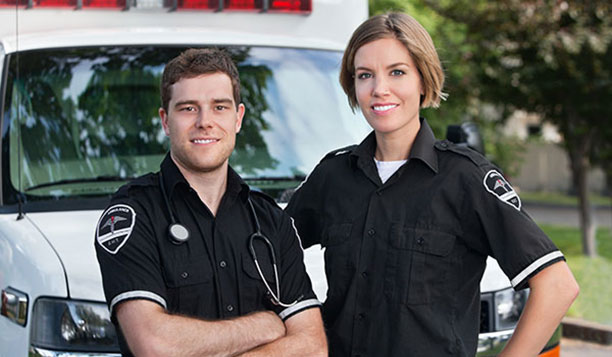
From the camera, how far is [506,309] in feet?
12.3

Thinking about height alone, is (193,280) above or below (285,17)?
below

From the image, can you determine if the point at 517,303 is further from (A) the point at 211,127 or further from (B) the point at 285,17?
(B) the point at 285,17

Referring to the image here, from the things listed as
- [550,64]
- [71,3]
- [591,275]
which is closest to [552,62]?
[550,64]

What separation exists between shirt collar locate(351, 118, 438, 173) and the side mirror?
5.52 feet

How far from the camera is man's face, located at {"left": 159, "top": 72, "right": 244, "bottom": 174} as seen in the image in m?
2.66

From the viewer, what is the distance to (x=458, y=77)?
12.5m

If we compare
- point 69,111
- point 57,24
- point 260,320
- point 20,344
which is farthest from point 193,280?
point 57,24

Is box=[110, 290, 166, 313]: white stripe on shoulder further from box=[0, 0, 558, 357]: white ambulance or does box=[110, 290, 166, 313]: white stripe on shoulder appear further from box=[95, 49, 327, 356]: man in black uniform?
box=[0, 0, 558, 357]: white ambulance

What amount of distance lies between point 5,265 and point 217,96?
1364 mm

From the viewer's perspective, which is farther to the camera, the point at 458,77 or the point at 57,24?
the point at 458,77

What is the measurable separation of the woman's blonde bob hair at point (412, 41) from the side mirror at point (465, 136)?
1730 millimetres

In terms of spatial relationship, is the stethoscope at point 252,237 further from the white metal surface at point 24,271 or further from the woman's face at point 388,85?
the white metal surface at point 24,271

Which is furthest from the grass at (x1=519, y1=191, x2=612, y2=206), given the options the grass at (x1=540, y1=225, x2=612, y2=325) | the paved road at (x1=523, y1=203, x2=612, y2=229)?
the grass at (x1=540, y1=225, x2=612, y2=325)

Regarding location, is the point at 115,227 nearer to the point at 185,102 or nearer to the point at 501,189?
the point at 185,102
